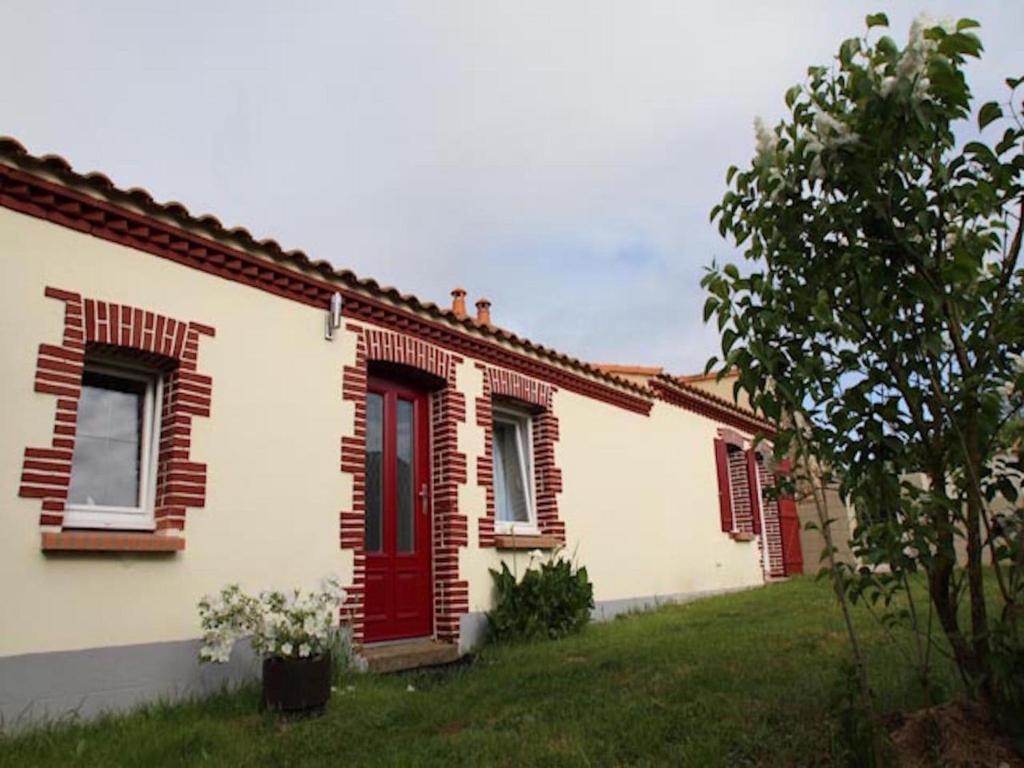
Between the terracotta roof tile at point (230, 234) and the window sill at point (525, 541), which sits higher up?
the terracotta roof tile at point (230, 234)

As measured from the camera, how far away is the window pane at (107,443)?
4777 millimetres

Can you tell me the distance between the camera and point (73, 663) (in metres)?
4.32

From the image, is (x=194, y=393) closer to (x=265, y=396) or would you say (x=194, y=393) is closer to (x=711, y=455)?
(x=265, y=396)

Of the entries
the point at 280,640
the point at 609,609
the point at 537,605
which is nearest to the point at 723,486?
the point at 609,609

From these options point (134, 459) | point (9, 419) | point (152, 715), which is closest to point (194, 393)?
point (134, 459)

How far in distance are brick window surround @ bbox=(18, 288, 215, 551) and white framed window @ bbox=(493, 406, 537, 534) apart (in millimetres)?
3849

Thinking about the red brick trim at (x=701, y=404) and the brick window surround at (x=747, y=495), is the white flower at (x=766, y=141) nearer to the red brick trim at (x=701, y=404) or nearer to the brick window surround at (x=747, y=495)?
the red brick trim at (x=701, y=404)

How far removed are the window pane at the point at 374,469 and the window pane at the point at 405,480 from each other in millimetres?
227

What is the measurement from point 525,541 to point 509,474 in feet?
3.33

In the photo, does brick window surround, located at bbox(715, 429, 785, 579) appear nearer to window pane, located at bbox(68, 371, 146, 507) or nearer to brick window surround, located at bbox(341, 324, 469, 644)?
brick window surround, located at bbox(341, 324, 469, 644)

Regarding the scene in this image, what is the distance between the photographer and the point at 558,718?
4.07 meters

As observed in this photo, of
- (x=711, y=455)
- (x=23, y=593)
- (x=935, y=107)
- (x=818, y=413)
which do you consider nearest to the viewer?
(x=935, y=107)

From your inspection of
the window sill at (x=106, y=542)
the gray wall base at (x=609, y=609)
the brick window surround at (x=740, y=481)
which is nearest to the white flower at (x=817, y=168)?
the window sill at (x=106, y=542)

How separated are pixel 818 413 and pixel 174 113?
294 inches
